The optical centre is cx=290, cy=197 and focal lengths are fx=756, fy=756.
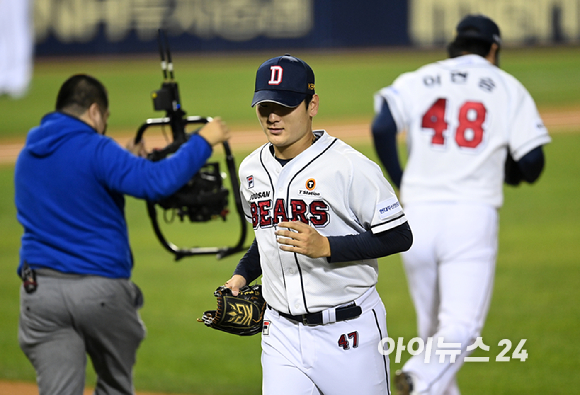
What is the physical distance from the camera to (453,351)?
365 centimetres

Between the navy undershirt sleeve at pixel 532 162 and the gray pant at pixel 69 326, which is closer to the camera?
the gray pant at pixel 69 326

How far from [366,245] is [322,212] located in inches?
7.6

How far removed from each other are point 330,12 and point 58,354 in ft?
82.8

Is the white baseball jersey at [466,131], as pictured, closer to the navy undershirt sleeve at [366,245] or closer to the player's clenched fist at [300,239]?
the navy undershirt sleeve at [366,245]

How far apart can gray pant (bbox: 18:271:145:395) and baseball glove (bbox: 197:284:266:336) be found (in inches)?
25.4

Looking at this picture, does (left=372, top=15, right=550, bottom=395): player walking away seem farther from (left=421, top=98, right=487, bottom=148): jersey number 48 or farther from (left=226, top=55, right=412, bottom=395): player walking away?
(left=226, top=55, right=412, bottom=395): player walking away

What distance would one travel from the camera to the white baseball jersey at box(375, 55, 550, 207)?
3900mm

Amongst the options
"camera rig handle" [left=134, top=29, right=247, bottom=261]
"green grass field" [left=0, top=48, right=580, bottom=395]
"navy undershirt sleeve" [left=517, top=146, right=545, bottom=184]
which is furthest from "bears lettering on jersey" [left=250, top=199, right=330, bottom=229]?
"green grass field" [left=0, top=48, right=580, bottom=395]

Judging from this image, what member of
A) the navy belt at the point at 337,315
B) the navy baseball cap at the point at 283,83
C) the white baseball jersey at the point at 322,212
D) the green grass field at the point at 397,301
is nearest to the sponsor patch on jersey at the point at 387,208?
the white baseball jersey at the point at 322,212

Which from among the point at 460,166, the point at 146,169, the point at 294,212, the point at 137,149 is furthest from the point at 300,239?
the point at 460,166

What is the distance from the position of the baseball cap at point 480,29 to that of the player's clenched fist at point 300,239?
2073mm

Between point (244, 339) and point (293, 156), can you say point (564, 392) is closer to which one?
point (244, 339)

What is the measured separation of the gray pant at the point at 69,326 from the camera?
128 inches

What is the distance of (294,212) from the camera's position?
105 inches
